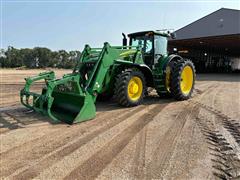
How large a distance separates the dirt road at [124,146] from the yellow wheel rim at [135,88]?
0.56 m

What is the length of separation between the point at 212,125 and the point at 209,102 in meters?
2.85

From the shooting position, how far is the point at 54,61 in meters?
74.1

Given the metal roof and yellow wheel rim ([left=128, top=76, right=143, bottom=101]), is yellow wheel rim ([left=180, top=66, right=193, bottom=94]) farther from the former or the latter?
the metal roof

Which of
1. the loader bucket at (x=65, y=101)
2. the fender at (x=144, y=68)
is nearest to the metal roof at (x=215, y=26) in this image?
the fender at (x=144, y=68)

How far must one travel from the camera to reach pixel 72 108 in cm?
616

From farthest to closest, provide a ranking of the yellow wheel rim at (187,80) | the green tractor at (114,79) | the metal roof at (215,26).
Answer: the metal roof at (215,26) → the yellow wheel rim at (187,80) → the green tractor at (114,79)

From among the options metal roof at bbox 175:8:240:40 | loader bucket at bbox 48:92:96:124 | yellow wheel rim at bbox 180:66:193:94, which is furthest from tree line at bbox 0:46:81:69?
loader bucket at bbox 48:92:96:124

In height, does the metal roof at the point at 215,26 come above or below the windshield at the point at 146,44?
above

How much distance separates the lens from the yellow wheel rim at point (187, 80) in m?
9.02

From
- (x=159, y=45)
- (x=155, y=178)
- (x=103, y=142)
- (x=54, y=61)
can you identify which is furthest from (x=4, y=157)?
(x=54, y=61)

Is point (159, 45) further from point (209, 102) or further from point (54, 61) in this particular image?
point (54, 61)

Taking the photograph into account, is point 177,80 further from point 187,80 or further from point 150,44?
point 150,44

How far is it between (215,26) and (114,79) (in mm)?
19951

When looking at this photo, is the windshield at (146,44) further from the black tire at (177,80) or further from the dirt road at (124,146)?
the dirt road at (124,146)
